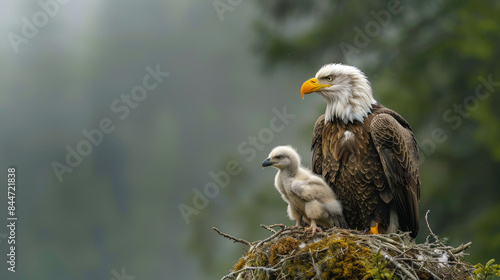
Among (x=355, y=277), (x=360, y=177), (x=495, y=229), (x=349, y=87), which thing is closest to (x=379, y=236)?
(x=355, y=277)

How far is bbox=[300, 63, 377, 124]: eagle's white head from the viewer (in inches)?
231

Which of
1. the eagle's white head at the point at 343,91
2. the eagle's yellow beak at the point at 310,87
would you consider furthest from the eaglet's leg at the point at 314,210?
the eagle's yellow beak at the point at 310,87

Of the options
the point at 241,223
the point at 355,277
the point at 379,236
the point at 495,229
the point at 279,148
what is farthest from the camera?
the point at 241,223

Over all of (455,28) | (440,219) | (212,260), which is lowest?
(440,219)

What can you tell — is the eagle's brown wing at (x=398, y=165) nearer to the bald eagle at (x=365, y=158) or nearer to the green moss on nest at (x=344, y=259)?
the bald eagle at (x=365, y=158)

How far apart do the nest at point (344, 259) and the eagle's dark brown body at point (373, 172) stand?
724 millimetres

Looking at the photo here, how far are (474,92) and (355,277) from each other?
762cm

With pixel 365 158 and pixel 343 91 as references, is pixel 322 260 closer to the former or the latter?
pixel 365 158

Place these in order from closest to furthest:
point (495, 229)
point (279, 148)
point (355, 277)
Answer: point (355, 277) < point (279, 148) < point (495, 229)

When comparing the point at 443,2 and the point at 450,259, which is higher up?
the point at 443,2

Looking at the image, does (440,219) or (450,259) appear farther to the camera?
(440,219)

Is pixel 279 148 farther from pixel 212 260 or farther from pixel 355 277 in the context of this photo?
pixel 212 260

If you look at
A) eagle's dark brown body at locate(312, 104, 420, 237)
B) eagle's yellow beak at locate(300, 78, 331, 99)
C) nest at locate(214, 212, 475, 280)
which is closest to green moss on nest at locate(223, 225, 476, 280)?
nest at locate(214, 212, 475, 280)

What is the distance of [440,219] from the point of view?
1136 centimetres
